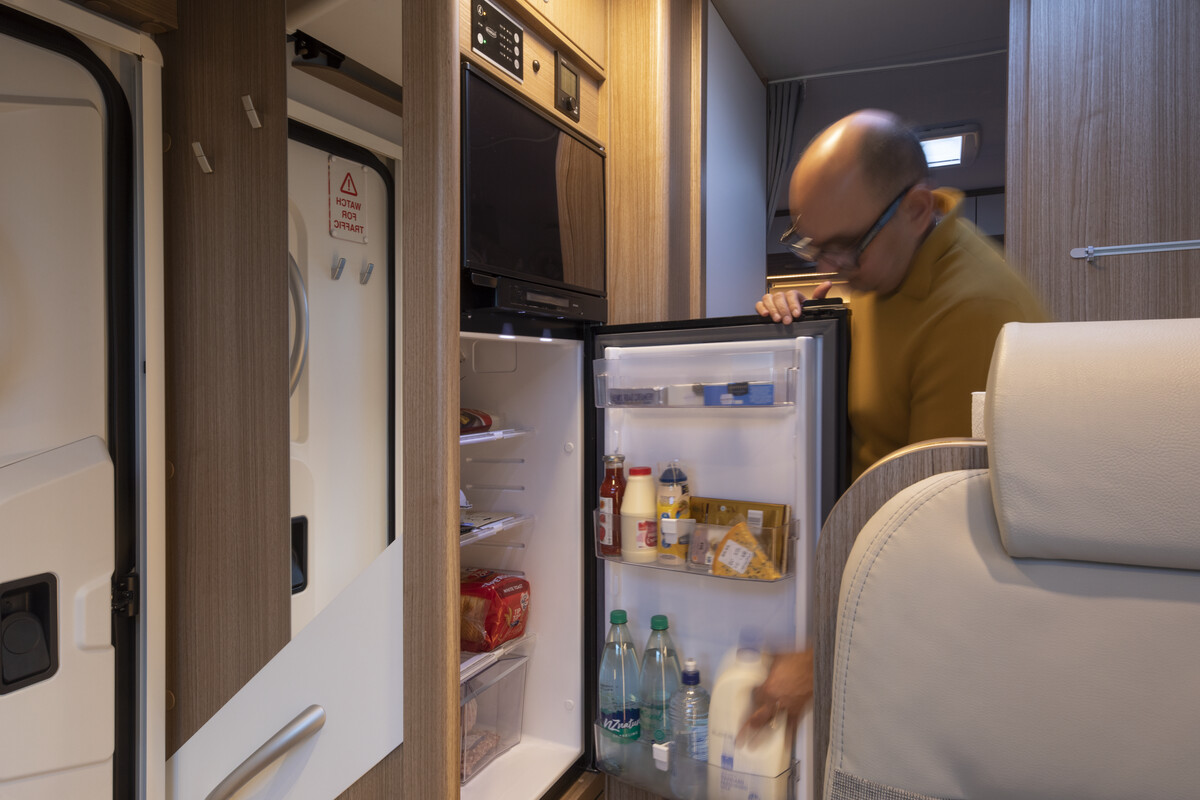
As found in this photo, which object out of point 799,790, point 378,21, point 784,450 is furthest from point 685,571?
point 378,21

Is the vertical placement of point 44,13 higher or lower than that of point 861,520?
higher

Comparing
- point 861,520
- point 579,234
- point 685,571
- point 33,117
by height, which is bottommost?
point 685,571

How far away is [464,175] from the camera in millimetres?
1270

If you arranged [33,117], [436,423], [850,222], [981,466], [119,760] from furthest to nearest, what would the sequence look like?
1. [850,222]
2. [119,760]
3. [33,117]
4. [436,423]
5. [981,466]

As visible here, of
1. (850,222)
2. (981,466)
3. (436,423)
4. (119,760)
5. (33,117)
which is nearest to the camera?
(981,466)

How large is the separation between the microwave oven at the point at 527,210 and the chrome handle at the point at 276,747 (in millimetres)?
793

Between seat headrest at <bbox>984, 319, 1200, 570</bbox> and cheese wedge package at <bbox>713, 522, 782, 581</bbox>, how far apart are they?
71 cm

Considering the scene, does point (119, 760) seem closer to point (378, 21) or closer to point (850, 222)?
point (378, 21)

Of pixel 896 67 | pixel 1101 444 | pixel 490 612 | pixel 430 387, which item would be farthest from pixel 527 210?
pixel 896 67

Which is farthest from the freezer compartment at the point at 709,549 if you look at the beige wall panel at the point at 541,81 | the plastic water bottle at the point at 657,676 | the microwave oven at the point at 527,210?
the beige wall panel at the point at 541,81

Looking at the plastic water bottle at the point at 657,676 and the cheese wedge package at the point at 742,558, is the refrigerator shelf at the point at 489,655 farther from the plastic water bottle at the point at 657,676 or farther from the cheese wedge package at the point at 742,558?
the cheese wedge package at the point at 742,558

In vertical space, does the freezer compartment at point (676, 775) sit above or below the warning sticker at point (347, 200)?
below

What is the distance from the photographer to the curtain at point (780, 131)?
8.16 feet

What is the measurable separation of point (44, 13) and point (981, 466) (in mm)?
1614
